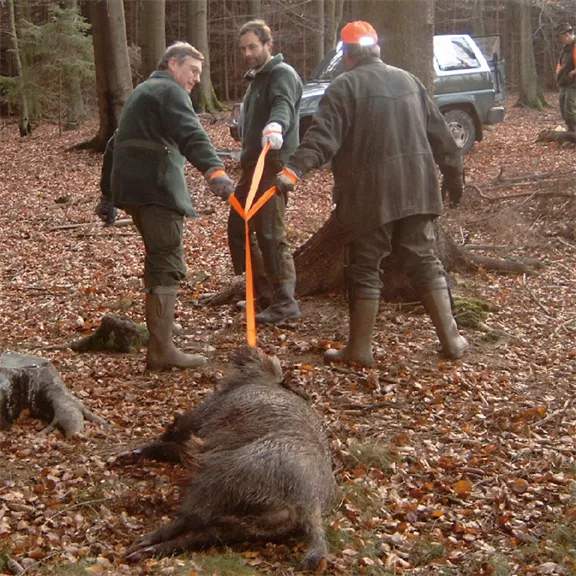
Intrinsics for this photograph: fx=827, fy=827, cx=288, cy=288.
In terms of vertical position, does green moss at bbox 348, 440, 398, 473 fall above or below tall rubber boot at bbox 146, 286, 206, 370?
below

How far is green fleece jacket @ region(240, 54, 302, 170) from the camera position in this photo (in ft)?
21.1

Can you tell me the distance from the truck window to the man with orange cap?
9883 millimetres

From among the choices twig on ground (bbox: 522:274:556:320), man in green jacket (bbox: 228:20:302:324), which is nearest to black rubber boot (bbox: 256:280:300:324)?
man in green jacket (bbox: 228:20:302:324)

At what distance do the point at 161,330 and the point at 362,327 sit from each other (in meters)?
1.41

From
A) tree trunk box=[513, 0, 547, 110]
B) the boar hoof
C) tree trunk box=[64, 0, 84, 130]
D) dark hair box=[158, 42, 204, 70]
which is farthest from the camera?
tree trunk box=[513, 0, 547, 110]

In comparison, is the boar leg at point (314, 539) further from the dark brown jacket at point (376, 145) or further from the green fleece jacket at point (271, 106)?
the green fleece jacket at point (271, 106)

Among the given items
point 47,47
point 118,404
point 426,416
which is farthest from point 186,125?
point 47,47

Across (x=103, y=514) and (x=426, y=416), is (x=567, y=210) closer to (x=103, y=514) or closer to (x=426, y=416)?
(x=426, y=416)

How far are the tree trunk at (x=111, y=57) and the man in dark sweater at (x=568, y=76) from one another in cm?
834

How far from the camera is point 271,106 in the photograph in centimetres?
651

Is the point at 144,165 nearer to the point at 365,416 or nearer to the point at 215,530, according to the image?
the point at 365,416

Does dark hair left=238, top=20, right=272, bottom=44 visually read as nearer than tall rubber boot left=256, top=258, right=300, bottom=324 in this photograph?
Yes

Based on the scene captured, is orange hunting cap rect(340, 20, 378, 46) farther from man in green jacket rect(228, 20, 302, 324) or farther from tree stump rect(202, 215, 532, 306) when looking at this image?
tree stump rect(202, 215, 532, 306)

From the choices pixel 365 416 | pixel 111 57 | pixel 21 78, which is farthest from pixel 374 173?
pixel 21 78
